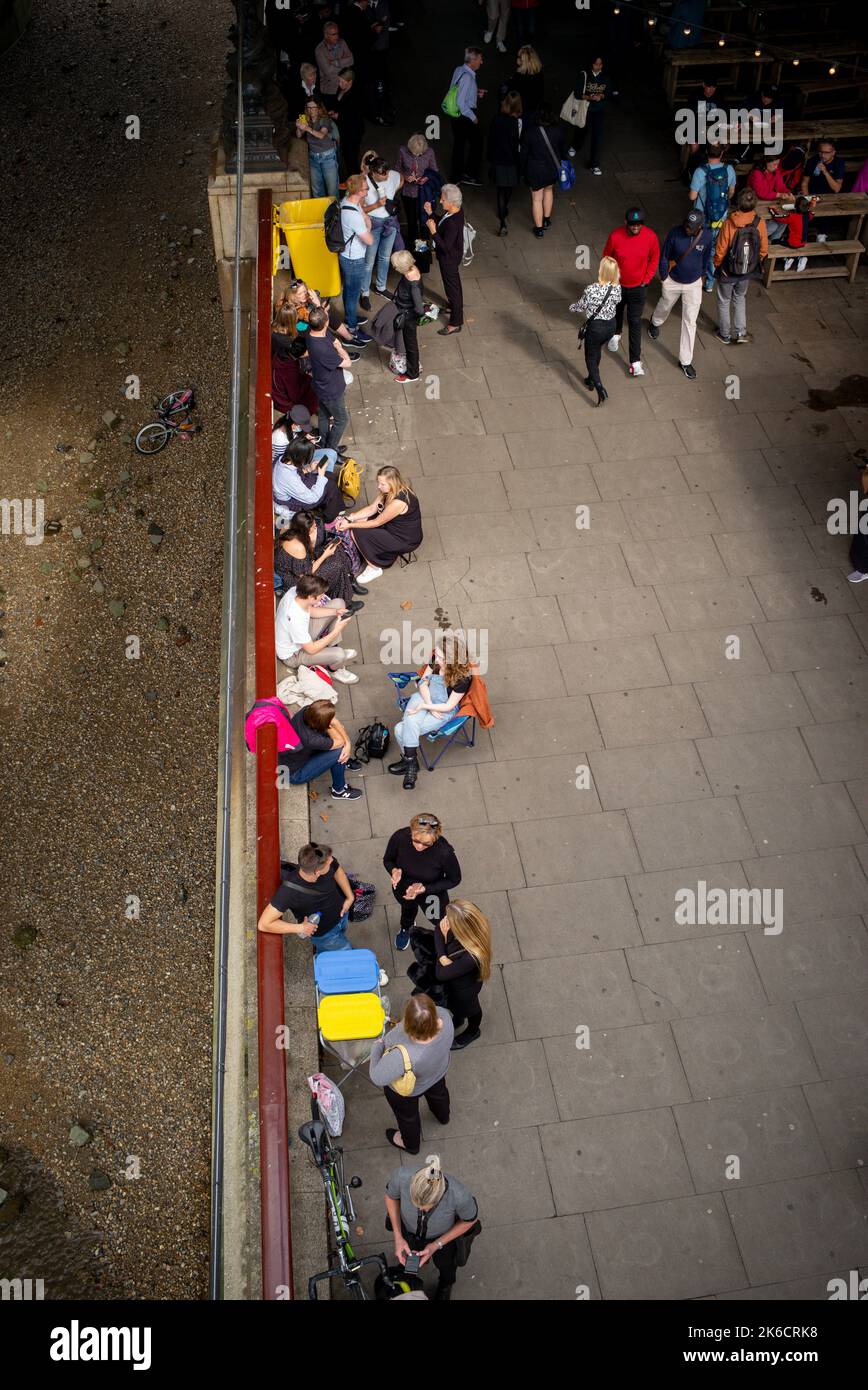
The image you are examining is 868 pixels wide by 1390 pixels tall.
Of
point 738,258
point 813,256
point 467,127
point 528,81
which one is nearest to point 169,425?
point 467,127

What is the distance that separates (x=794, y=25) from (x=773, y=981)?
1386 cm

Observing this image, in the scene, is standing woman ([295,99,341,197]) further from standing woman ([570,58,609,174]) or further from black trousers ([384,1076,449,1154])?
black trousers ([384,1076,449,1154])

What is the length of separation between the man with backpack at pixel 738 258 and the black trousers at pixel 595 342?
4.96 feet

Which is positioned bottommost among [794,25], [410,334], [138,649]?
[138,649]

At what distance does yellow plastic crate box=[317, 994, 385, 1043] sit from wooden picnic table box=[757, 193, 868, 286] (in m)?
9.52

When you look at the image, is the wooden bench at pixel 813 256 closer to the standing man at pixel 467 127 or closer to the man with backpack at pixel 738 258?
the man with backpack at pixel 738 258

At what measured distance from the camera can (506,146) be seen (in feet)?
43.4

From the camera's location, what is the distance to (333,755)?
8328 millimetres

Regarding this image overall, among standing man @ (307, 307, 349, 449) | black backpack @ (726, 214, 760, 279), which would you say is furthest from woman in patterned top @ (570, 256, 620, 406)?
standing man @ (307, 307, 349, 449)

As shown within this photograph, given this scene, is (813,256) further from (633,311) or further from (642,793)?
(642,793)

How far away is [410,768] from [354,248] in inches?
233
